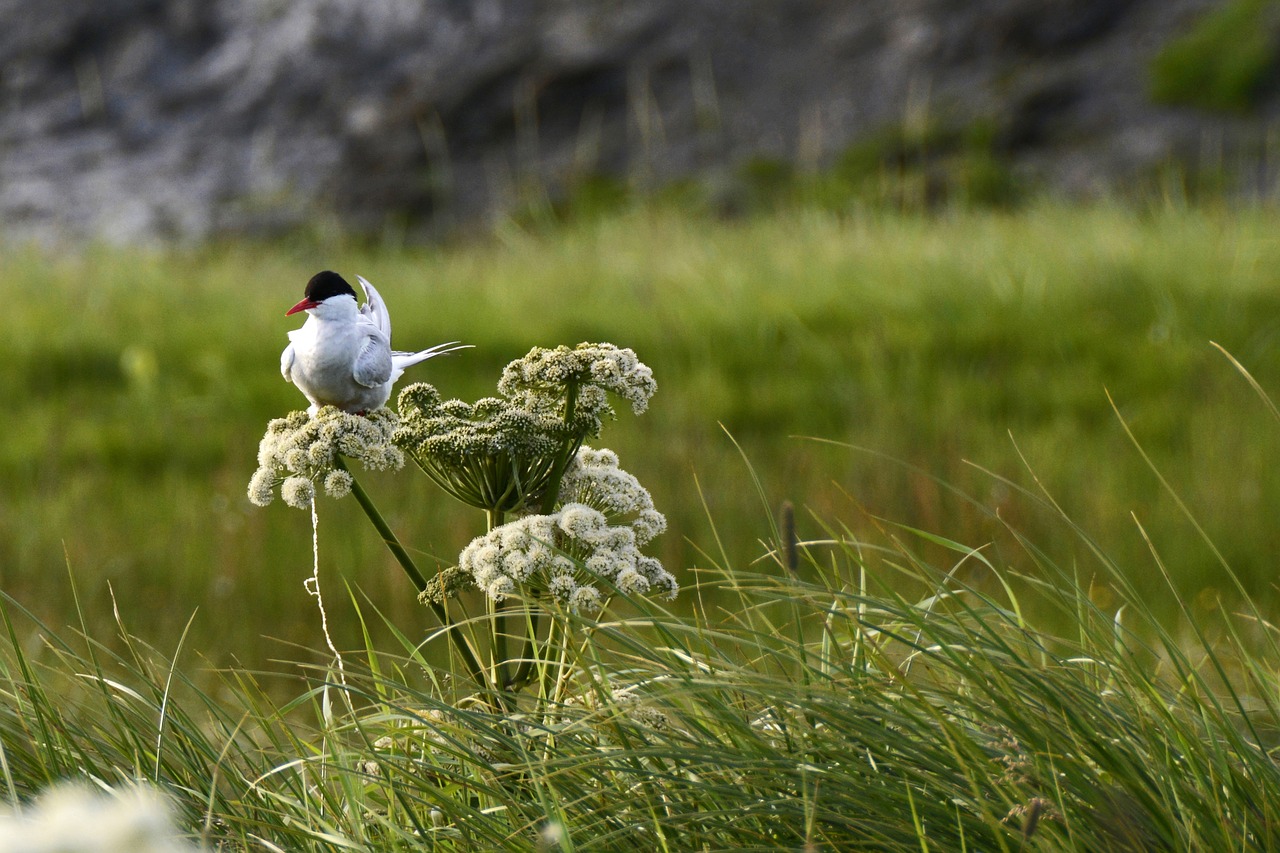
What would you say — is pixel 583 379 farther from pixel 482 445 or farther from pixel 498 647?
pixel 498 647

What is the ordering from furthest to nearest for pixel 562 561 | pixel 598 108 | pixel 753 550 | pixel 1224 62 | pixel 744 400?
pixel 598 108 < pixel 1224 62 < pixel 744 400 < pixel 753 550 < pixel 562 561

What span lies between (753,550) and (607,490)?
3.08 metres

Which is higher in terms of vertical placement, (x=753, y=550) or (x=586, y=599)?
(x=586, y=599)

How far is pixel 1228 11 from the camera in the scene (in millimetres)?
10148

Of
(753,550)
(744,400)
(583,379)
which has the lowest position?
(753,550)

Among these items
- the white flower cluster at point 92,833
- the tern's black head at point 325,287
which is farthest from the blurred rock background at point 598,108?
the white flower cluster at point 92,833

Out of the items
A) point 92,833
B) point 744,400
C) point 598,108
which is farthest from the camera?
point 598,108

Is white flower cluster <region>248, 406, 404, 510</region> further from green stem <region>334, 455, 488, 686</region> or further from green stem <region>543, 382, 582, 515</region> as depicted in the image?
green stem <region>543, 382, 582, 515</region>

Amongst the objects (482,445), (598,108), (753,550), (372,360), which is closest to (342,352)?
(372,360)

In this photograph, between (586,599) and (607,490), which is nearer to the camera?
(586,599)

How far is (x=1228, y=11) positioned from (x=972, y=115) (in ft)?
7.68

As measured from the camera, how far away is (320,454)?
166 cm

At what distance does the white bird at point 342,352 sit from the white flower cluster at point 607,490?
0.28 meters

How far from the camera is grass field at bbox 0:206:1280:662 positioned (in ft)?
15.6
